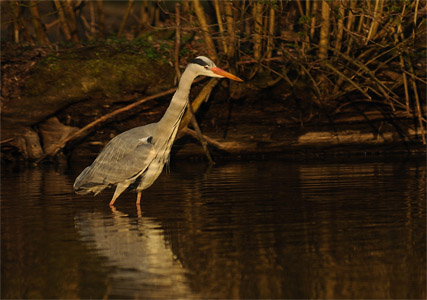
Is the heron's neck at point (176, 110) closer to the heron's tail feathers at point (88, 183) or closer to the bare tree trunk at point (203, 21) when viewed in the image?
the heron's tail feathers at point (88, 183)

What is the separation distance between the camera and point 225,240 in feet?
26.1

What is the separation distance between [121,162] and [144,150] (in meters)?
0.51

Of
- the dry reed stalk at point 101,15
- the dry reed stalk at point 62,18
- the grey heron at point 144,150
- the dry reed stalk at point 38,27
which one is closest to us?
the grey heron at point 144,150

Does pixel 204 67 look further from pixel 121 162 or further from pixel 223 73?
pixel 121 162

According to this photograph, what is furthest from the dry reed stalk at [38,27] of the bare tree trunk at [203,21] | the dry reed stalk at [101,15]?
the bare tree trunk at [203,21]

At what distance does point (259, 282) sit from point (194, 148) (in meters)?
12.8

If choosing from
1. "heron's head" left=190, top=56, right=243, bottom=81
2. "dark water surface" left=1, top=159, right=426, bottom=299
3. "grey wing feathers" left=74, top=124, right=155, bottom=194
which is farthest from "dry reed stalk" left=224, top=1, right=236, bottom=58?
"grey wing feathers" left=74, top=124, right=155, bottom=194

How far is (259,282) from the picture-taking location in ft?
20.1

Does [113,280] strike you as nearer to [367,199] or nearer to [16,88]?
[367,199]

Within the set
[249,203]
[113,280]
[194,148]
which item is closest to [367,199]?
[249,203]

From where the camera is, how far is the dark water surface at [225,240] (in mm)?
6117

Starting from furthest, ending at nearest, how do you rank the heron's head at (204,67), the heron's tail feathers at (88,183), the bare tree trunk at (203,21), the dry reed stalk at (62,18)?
1. the dry reed stalk at (62,18)
2. the bare tree trunk at (203,21)
3. the heron's tail feathers at (88,183)
4. the heron's head at (204,67)

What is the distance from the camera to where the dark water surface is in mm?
6117

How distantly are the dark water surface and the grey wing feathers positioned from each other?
14.9 inches
